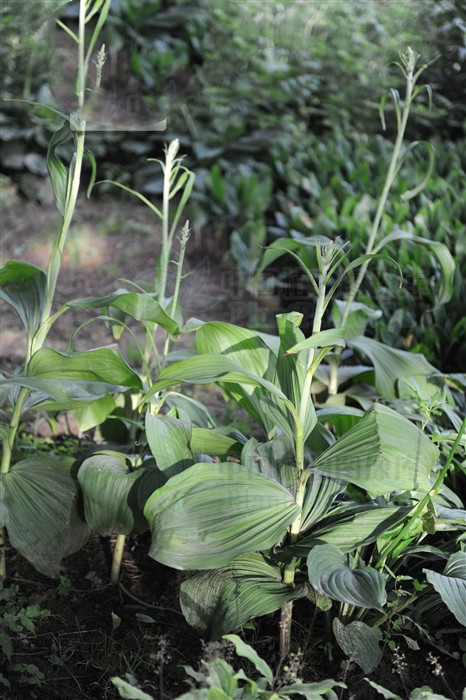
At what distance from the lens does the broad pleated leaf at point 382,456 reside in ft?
5.79

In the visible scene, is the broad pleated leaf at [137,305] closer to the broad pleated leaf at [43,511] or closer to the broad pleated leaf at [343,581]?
the broad pleated leaf at [43,511]

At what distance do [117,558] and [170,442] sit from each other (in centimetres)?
49

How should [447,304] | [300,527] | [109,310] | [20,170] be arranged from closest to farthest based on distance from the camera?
[300,527]
[109,310]
[447,304]
[20,170]

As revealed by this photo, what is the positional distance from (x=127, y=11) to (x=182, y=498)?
545 cm

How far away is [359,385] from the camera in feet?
9.34

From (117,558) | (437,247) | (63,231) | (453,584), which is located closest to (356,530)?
(453,584)

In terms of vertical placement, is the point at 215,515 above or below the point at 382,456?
below

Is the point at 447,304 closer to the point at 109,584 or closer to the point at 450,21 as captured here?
the point at 109,584

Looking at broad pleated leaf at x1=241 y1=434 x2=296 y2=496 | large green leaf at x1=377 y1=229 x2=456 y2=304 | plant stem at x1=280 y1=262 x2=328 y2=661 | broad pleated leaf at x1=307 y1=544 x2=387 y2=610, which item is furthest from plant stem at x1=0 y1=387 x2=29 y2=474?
large green leaf at x1=377 y1=229 x2=456 y2=304

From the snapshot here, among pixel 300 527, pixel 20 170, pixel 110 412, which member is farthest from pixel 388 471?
pixel 20 170

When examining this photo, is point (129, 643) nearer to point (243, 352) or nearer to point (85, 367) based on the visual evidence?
point (85, 367)

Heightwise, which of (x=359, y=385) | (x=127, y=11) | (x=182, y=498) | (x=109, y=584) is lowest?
(x=109, y=584)

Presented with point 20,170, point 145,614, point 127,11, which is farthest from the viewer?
point 127,11

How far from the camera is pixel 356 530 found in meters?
1.86
